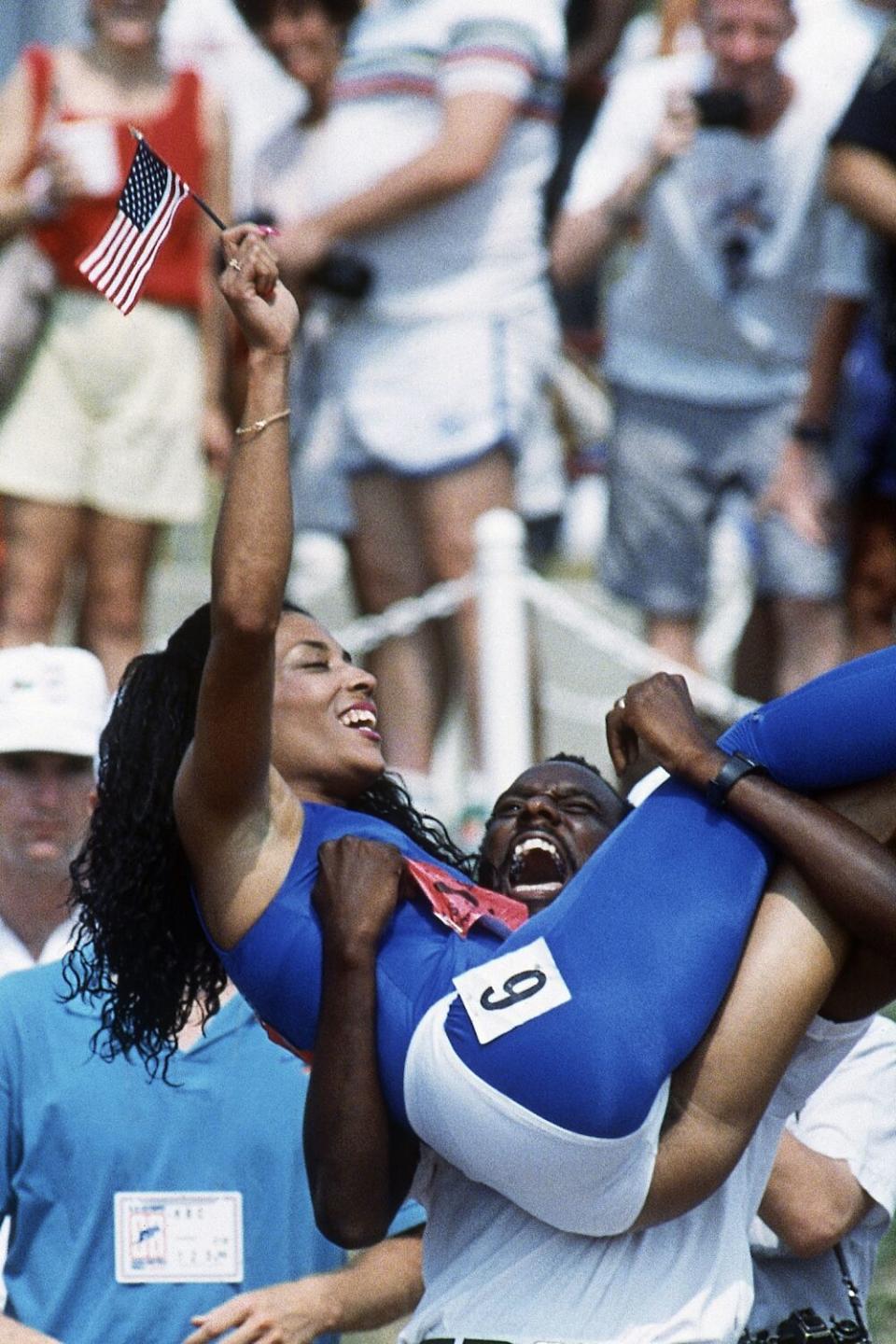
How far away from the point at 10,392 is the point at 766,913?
402cm

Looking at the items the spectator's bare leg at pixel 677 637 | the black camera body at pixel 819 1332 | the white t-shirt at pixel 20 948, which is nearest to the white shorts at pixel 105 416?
the spectator's bare leg at pixel 677 637

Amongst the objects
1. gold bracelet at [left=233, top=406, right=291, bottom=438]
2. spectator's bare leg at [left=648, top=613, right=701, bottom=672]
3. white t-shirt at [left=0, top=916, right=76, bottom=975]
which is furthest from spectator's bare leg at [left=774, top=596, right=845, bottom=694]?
gold bracelet at [left=233, top=406, right=291, bottom=438]

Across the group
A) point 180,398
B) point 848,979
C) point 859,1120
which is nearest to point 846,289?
point 180,398

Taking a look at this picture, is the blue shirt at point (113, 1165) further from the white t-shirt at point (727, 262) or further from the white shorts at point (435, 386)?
the white t-shirt at point (727, 262)

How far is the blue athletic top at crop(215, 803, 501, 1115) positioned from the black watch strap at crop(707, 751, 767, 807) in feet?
1.17

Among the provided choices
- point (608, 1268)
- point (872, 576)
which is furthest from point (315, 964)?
point (872, 576)

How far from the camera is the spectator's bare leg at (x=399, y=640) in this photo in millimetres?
6840

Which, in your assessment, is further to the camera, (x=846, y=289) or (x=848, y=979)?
(x=846, y=289)

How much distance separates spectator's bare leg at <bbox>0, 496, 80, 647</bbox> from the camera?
22.1 feet

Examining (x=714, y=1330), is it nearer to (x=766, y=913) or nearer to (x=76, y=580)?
(x=766, y=913)

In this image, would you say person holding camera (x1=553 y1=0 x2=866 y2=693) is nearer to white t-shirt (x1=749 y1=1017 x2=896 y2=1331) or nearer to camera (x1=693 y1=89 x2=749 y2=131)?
camera (x1=693 y1=89 x2=749 y2=131)

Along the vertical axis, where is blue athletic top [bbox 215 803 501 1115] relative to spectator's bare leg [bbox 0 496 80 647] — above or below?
above

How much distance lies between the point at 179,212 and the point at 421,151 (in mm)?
649

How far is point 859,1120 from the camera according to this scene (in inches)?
156
